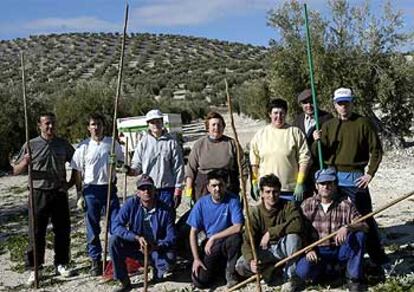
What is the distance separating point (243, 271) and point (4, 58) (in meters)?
61.1

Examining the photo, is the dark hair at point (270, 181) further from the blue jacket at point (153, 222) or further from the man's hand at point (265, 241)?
the blue jacket at point (153, 222)

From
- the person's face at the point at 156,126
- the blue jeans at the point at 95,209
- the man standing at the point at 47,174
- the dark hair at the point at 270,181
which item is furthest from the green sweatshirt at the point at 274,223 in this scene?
the man standing at the point at 47,174

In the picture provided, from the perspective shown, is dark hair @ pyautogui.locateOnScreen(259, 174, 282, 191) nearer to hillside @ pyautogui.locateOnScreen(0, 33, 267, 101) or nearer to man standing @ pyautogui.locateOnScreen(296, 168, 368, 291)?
man standing @ pyautogui.locateOnScreen(296, 168, 368, 291)

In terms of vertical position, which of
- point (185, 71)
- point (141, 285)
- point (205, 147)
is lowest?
point (141, 285)

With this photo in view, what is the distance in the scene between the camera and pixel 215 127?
260 inches

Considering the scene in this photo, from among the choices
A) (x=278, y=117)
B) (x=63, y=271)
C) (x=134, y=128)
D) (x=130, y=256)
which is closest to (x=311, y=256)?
(x=278, y=117)

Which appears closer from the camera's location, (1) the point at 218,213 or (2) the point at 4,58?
(1) the point at 218,213

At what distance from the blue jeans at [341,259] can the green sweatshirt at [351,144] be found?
69 centimetres

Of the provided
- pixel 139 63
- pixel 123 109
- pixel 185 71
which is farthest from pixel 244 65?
pixel 123 109

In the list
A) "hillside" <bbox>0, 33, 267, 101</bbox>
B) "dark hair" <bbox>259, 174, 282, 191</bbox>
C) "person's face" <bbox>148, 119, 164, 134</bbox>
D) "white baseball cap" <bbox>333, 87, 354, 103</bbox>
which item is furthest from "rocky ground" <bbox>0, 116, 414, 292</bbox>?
"hillside" <bbox>0, 33, 267, 101</bbox>

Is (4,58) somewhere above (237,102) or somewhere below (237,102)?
above

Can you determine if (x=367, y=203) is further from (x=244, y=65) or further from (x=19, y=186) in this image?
(x=244, y=65)

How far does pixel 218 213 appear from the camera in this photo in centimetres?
648

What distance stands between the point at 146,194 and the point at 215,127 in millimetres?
967
